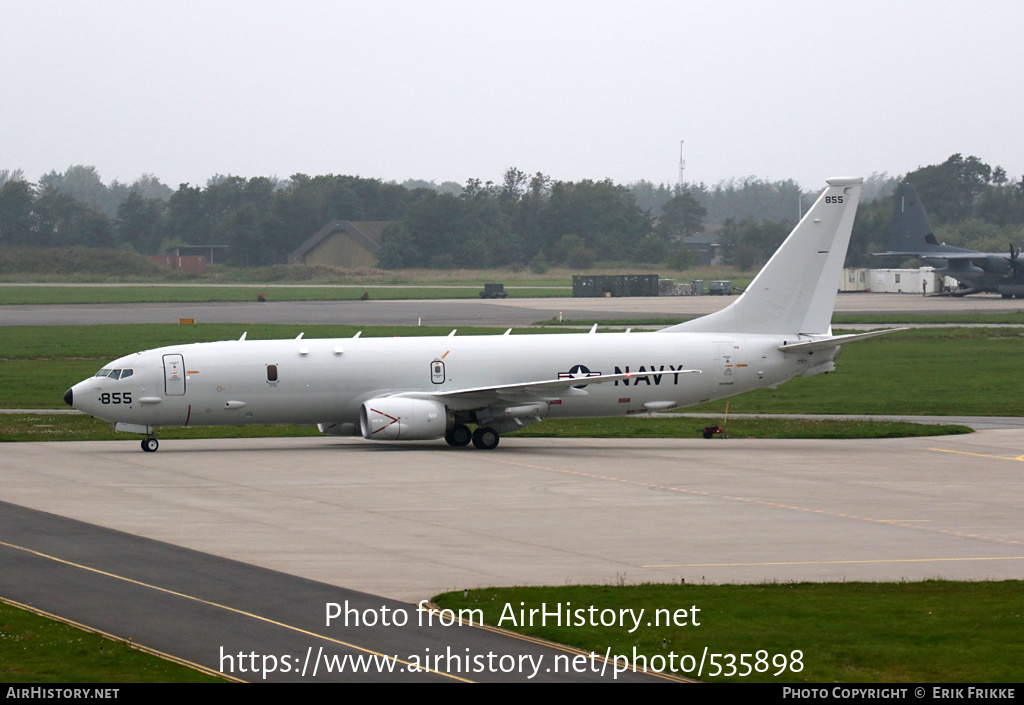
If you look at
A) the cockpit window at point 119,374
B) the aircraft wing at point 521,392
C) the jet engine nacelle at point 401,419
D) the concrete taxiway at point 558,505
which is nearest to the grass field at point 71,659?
the concrete taxiway at point 558,505

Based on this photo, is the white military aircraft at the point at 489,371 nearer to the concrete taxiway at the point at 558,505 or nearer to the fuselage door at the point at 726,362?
the fuselage door at the point at 726,362

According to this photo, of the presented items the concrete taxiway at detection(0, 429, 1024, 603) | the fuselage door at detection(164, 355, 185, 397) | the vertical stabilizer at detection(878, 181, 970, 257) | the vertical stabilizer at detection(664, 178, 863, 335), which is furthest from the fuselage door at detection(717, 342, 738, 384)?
the vertical stabilizer at detection(878, 181, 970, 257)

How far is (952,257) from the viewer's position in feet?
398

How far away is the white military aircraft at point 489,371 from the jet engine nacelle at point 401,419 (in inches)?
1.7

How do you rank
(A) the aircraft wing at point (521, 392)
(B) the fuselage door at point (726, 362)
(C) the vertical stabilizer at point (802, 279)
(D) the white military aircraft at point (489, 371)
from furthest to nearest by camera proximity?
(C) the vertical stabilizer at point (802, 279), (B) the fuselage door at point (726, 362), (A) the aircraft wing at point (521, 392), (D) the white military aircraft at point (489, 371)

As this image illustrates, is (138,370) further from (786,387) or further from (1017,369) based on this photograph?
(1017,369)

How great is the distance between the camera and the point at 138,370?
39906 mm

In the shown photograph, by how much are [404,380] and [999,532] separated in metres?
19.9

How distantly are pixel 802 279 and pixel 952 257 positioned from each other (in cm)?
8491

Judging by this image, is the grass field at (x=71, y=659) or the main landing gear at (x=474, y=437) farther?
the main landing gear at (x=474, y=437)

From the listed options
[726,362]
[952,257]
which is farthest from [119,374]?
[952,257]

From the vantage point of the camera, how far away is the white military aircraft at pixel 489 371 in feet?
131

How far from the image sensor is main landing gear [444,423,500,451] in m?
41.2

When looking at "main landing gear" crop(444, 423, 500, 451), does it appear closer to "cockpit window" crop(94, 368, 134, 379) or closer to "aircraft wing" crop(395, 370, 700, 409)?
"aircraft wing" crop(395, 370, 700, 409)
